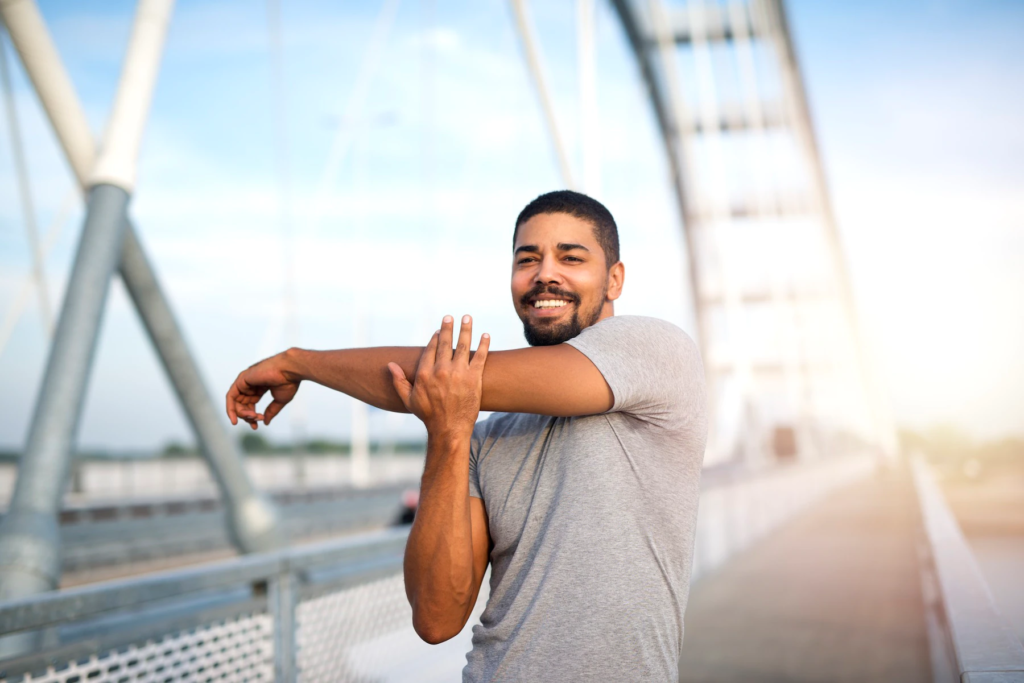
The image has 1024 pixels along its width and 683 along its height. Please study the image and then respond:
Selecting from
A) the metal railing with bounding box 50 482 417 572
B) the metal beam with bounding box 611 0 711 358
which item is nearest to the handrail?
the metal railing with bounding box 50 482 417 572

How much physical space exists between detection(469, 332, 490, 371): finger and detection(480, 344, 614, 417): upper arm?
1.5 inches

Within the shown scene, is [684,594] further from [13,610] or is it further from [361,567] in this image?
[361,567]

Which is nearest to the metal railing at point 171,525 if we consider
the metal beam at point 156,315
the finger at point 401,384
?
the metal beam at point 156,315

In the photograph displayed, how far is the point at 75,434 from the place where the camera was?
13.5 ft

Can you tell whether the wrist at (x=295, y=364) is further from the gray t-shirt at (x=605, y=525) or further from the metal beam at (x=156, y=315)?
the metal beam at (x=156, y=315)

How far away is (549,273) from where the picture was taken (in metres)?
2.02

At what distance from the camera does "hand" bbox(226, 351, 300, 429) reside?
6.89ft

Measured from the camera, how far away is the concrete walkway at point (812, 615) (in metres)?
5.69

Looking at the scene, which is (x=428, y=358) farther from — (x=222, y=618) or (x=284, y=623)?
(x=284, y=623)

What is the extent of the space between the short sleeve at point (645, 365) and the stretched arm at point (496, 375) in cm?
3

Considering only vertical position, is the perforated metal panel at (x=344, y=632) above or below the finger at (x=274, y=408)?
below

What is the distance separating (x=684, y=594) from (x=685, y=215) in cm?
3636

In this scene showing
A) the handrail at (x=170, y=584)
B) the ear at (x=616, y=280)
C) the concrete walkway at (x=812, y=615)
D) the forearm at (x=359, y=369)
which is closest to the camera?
the forearm at (x=359, y=369)

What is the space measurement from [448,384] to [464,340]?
3.3 inches
